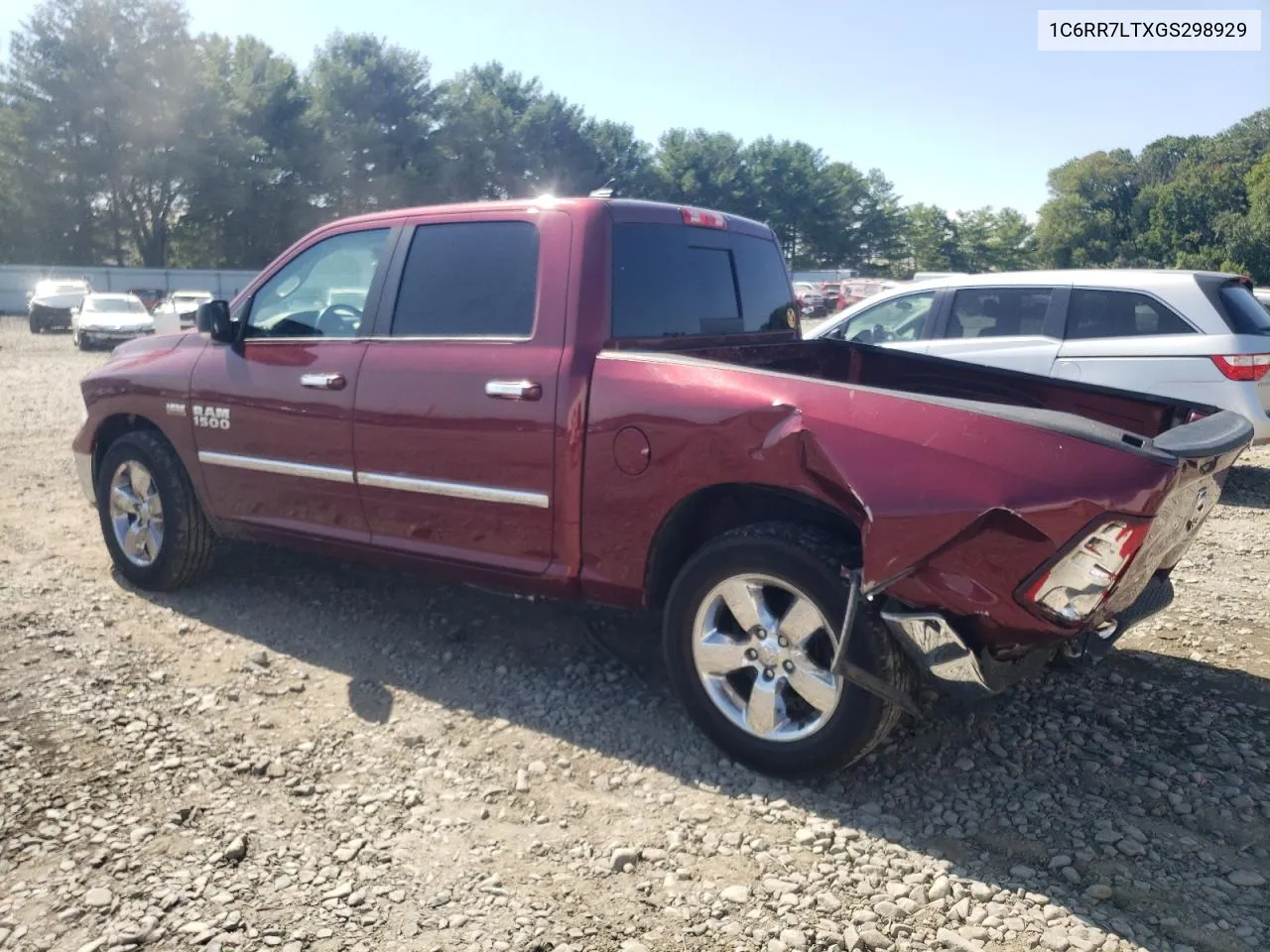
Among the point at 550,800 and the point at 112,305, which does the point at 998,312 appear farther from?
the point at 112,305

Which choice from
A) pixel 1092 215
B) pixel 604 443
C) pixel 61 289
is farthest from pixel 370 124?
pixel 604 443

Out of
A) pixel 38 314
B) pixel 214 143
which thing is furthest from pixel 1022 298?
pixel 214 143

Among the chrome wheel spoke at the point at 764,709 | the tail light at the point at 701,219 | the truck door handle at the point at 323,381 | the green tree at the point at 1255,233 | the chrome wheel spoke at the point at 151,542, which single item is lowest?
the chrome wheel spoke at the point at 764,709

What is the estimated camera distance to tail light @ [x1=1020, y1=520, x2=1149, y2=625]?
2.81 metres

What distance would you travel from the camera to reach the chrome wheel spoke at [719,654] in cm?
348

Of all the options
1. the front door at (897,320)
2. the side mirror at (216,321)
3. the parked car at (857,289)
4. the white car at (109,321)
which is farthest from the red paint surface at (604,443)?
the parked car at (857,289)

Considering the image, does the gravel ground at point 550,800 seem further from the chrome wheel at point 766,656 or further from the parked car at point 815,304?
the parked car at point 815,304

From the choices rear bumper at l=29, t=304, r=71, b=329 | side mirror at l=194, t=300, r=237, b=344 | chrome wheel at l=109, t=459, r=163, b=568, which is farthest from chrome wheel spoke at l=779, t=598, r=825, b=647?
rear bumper at l=29, t=304, r=71, b=329

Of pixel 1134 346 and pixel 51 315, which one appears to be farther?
pixel 51 315

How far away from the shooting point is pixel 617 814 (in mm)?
3295

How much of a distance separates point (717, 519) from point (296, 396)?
6.75 feet

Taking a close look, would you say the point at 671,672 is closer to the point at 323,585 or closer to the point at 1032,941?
the point at 1032,941

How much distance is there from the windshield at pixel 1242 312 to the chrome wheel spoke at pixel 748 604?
553 centimetres

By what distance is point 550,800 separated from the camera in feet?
11.1
